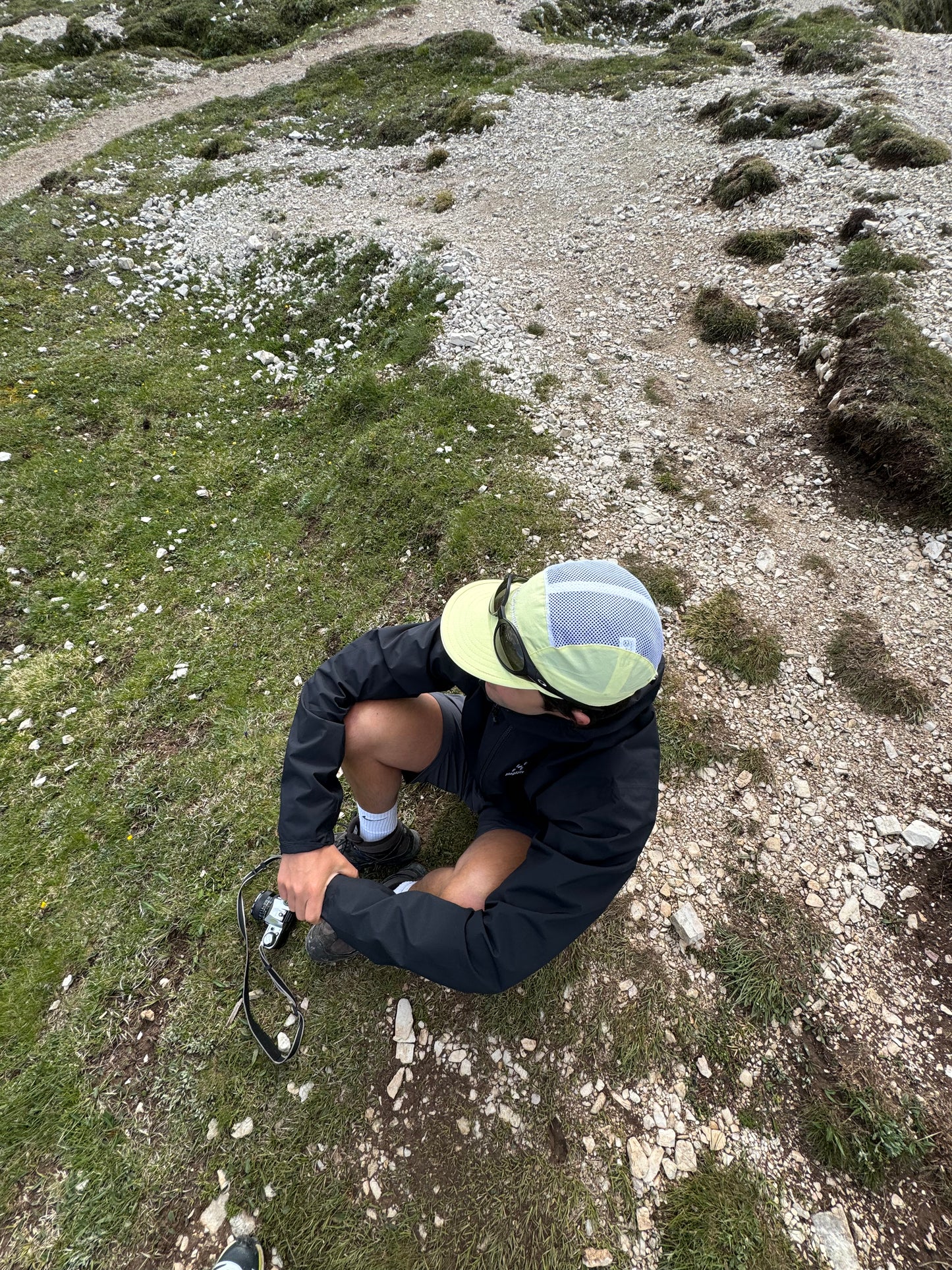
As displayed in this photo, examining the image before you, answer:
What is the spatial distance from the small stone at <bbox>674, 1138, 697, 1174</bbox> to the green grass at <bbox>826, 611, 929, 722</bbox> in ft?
13.1

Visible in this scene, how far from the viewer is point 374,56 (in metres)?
23.2

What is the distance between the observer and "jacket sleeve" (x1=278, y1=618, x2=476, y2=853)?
3.66 meters

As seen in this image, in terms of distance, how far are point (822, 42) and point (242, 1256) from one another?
30.2m

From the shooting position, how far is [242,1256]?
11.5 feet

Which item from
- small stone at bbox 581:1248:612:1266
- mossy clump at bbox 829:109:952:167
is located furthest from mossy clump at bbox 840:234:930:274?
small stone at bbox 581:1248:612:1266

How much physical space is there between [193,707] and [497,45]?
30.1 meters

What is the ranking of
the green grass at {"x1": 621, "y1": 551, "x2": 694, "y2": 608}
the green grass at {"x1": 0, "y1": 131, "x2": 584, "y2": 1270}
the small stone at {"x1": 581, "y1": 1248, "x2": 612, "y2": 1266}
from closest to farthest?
the small stone at {"x1": 581, "y1": 1248, "x2": 612, "y2": 1266} < the green grass at {"x1": 0, "y1": 131, "x2": 584, "y2": 1270} < the green grass at {"x1": 621, "y1": 551, "x2": 694, "y2": 608}

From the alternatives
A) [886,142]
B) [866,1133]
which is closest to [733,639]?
[866,1133]

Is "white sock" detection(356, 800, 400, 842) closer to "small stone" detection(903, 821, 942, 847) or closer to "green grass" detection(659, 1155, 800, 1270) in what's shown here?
"green grass" detection(659, 1155, 800, 1270)

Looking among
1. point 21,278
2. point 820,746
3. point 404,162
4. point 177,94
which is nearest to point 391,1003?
point 820,746

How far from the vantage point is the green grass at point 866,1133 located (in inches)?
136

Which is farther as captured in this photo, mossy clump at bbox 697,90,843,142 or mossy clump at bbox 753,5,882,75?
mossy clump at bbox 753,5,882,75

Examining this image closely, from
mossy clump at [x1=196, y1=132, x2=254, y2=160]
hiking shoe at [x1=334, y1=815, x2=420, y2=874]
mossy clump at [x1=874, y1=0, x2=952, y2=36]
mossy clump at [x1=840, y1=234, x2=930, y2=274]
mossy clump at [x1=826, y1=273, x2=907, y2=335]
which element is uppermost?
mossy clump at [x1=874, y1=0, x2=952, y2=36]

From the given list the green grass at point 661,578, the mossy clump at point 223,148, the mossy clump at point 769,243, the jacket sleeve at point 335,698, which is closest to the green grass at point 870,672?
the green grass at point 661,578
